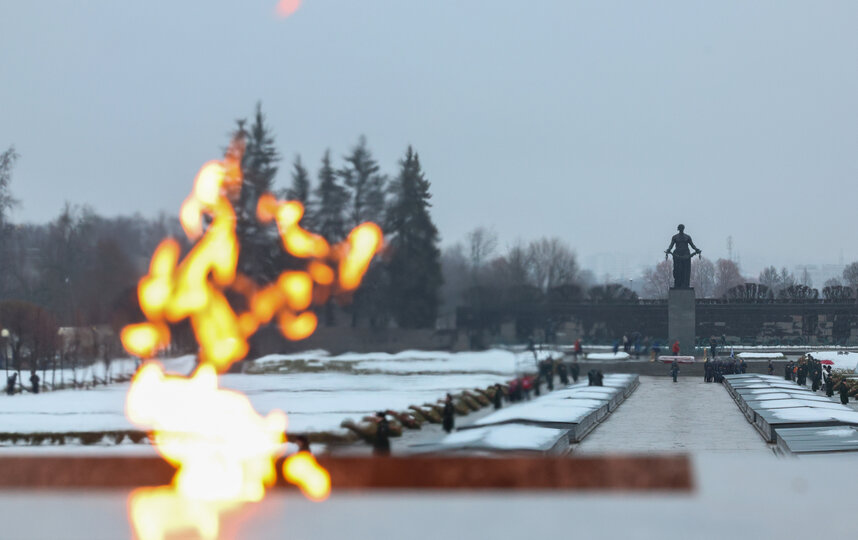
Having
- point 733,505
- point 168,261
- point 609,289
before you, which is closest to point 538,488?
point 733,505

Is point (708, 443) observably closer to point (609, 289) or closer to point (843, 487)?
point (609, 289)

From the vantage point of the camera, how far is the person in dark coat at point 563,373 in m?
10.9

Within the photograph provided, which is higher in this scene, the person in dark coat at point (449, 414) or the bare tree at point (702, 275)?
the bare tree at point (702, 275)

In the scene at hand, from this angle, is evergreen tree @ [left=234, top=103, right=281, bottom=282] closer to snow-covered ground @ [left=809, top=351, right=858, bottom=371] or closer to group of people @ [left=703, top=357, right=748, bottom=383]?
group of people @ [left=703, top=357, right=748, bottom=383]

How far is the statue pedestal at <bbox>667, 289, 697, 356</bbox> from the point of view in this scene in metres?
17.0

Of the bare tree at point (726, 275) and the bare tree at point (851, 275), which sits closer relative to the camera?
the bare tree at point (851, 275)

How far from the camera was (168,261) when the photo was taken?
39.4ft

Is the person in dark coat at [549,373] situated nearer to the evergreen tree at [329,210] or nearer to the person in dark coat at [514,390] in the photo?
the person in dark coat at [514,390]

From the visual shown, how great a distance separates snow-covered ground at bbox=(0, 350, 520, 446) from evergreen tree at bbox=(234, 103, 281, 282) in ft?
4.10

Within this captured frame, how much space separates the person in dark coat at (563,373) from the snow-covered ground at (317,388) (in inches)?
15.3

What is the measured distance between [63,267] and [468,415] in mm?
5765

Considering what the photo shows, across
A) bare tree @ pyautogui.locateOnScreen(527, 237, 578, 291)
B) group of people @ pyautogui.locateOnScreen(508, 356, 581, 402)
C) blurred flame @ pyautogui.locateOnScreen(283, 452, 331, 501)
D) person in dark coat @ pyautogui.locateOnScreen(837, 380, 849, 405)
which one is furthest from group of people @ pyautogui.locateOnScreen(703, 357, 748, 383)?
blurred flame @ pyautogui.locateOnScreen(283, 452, 331, 501)

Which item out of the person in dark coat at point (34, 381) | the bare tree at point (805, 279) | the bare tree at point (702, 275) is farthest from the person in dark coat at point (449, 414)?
the bare tree at point (805, 279)

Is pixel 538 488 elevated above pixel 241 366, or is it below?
below
